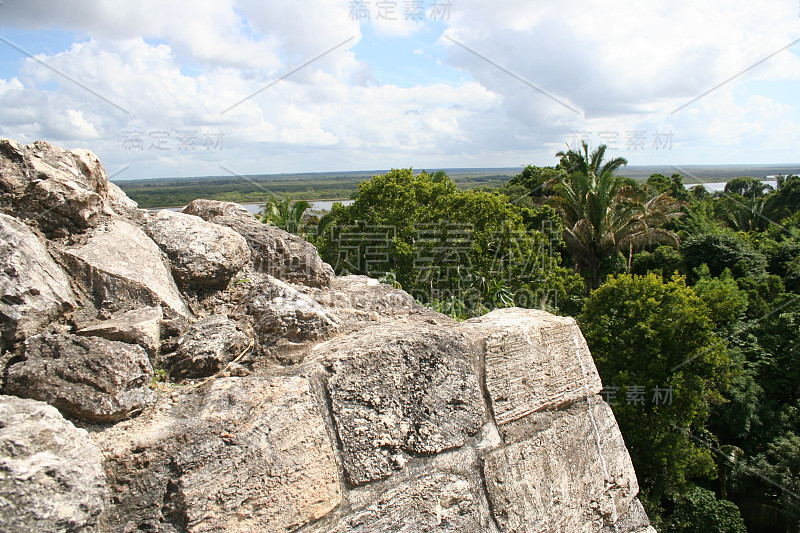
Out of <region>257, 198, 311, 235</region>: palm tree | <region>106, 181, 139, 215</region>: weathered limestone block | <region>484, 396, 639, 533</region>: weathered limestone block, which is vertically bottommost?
<region>257, 198, 311, 235</region>: palm tree

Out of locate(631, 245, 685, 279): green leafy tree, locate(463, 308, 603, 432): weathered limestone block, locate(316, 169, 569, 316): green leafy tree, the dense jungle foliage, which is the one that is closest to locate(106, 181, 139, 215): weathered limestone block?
locate(463, 308, 603, 432): weathered limestone block

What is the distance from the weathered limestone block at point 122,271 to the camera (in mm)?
1825

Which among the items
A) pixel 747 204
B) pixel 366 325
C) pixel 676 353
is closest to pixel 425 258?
pixel 676 353

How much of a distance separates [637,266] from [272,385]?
27016 mm

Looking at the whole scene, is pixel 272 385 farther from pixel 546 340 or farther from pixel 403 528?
pixel 546 340

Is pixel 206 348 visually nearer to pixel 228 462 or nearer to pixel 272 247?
pixel 228 462

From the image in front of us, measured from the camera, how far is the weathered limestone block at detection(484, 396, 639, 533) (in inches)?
76.0

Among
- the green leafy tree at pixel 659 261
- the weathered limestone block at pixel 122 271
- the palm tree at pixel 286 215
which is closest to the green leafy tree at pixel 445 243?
the palm tree at pixel 286 215

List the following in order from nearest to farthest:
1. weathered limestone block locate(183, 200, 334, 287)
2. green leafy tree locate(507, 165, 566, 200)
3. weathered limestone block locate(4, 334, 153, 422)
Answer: weathered limestone block locate(4, 334, 153, 422) < weathered limestone block locate(183, 200, 334, 287) < green leafy tree locate(507, 165, 566, 200)

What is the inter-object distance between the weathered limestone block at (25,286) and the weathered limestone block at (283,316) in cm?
63

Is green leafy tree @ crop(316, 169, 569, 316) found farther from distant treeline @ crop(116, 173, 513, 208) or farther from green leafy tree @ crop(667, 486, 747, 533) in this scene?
green leafy tree @ crop(667, 486, 747, 533)

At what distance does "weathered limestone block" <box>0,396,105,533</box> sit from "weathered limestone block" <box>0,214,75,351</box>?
22 centimetres

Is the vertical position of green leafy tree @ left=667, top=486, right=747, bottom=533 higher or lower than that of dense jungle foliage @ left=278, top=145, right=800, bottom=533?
Result: lower

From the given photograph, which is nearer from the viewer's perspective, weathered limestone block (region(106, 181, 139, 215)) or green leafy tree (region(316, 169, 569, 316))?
weathered limestone block (region(106, 181, 139, 215))
